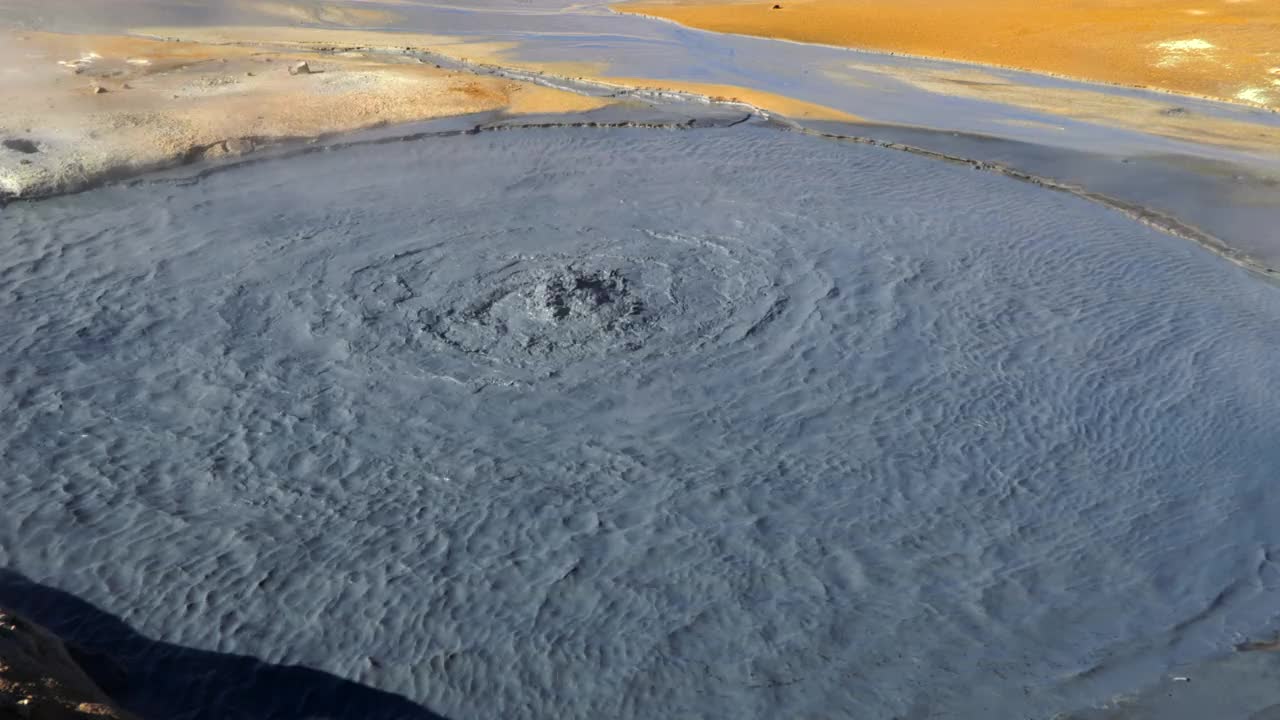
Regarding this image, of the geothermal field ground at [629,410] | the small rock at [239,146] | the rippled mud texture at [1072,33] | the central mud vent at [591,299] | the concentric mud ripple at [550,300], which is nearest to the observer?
the geothermal field ground at [629,410]

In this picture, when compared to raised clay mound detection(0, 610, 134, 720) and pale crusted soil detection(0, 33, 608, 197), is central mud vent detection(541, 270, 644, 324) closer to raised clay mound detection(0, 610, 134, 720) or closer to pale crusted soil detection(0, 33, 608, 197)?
raised clay mound detection(0, 610, 134, 720)

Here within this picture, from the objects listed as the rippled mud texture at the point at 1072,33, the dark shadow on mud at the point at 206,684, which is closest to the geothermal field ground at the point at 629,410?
the dark shadow on mud at the point at 206,684

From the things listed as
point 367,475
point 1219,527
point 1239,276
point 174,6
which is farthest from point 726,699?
point 174,6

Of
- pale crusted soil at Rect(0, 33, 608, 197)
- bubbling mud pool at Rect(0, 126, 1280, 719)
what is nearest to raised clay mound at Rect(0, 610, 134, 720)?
bubbling mud pool at Rect(0, 126, 1280, 719)

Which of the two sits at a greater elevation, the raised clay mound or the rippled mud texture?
the rippled mud texture

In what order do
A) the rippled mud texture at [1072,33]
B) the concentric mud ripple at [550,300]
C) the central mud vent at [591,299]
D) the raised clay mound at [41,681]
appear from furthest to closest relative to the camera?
the rippled mud texture at [1072,33]
the central mud vent at [591,299]
the concentric mud ripple at [550,300]
the raised clay mound at [41,681]

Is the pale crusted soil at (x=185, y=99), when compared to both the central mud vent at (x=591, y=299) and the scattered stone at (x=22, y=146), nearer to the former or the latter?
the scattered stone at (x=22, y=146)

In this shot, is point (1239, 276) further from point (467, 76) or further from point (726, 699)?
point (467, 76)

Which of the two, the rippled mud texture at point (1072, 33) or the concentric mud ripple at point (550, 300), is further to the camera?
the rippled mud texture at point (1072, 33)
